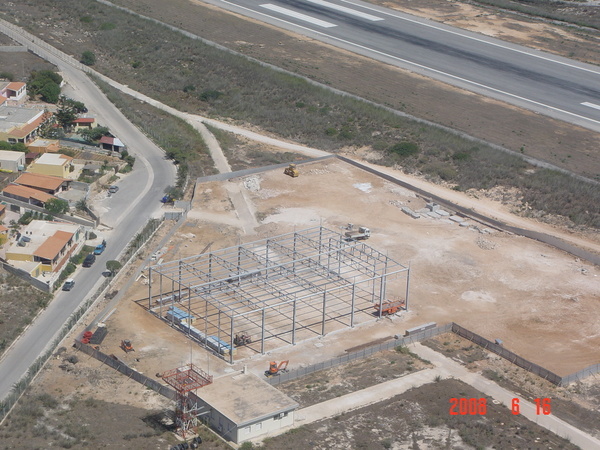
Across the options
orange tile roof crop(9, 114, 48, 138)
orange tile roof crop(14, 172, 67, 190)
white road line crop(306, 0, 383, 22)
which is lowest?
orange tile roof crop(14, 172, 67, 190)

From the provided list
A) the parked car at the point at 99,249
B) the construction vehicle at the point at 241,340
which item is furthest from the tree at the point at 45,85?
the construction vehicle at the point at 241,340

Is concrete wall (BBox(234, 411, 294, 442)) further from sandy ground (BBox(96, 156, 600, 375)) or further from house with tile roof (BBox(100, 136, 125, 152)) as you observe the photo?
house with tile roof (BBox(100, 136, 125, 152))

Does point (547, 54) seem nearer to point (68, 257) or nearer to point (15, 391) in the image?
point (68, 257)

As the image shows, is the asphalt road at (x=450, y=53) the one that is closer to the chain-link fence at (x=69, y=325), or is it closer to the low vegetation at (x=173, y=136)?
the low vegetation at (x=173, y=136)

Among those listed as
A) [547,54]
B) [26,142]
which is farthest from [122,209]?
[547,54]

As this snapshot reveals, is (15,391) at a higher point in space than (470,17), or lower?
lower

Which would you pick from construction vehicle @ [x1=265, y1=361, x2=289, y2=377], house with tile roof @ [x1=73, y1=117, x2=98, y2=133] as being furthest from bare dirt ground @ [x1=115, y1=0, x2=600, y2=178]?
construction vehicle @ [x1=265, y1=361, x2=289, y2=377]
